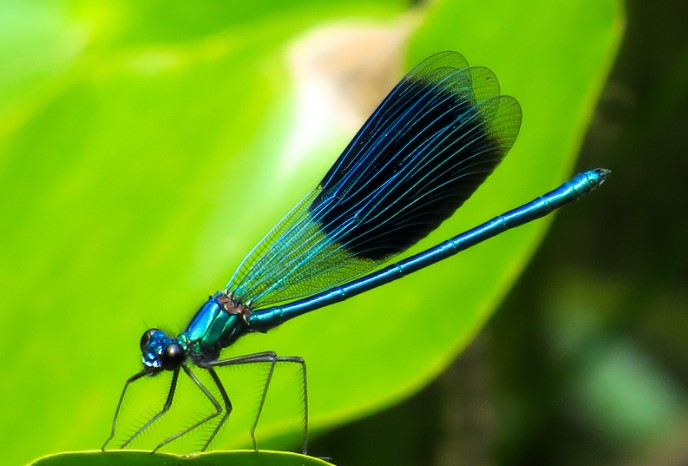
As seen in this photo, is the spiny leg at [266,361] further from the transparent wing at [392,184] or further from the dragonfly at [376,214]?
the transparent wing at [392,184]

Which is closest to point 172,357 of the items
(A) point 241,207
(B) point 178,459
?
(A) point 241,207

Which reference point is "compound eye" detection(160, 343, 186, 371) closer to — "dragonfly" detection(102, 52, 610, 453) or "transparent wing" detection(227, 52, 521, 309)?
"dragonfly" detection(102, 52, 610, 453)

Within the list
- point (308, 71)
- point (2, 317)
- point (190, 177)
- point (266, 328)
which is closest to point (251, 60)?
point (308, 71)

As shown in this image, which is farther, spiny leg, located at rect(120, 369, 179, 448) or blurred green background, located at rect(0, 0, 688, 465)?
blurred green background, located at rect(0, 0, 688, 465)

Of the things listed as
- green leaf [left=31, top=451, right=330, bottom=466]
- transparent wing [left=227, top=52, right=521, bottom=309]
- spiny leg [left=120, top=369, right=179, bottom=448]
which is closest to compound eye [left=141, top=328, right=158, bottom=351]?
spiny leg [left=120, top=369, right=179, bottom=448]

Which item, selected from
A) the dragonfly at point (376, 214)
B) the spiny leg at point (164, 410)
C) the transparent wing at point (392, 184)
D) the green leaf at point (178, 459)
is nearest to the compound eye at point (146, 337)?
the dragonfly at point (376, 214)

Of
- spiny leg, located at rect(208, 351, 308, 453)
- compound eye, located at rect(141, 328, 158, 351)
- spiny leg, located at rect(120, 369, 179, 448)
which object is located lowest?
spiny leg, located at rect(208, 351, 308, 453)

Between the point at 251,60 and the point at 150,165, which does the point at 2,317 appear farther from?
the point at 251,60
